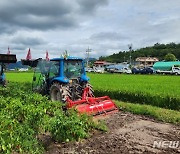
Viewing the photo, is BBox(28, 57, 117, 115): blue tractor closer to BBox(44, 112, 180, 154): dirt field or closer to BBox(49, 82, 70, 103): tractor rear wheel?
BBox(49, 82, 70, 103): tractor rear wheel

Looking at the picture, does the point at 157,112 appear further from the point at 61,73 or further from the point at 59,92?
the point at 61,73

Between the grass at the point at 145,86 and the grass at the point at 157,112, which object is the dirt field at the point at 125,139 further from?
the grass at the point at 145,86

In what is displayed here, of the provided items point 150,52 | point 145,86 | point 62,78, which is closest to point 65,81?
point 62,78

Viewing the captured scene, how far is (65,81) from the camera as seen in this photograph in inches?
453

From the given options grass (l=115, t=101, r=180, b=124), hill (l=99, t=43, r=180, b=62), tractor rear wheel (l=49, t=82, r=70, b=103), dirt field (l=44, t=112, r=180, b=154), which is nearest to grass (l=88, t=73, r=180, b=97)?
grass (l=115, t=101, r=180, b=124)

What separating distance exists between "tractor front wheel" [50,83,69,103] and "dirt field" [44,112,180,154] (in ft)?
7.88

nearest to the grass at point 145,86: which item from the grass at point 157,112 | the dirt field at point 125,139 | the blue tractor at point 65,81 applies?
the grass at point 157,112

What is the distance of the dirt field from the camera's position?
6602mm

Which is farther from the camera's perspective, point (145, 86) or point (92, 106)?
point (145, 86)

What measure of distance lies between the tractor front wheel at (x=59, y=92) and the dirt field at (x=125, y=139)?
2.40 metres

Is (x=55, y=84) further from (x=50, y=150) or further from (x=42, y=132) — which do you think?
(x=50, y=150)

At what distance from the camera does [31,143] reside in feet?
19.6

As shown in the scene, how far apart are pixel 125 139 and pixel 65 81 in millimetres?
4762

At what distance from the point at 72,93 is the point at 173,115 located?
13.7 ft
